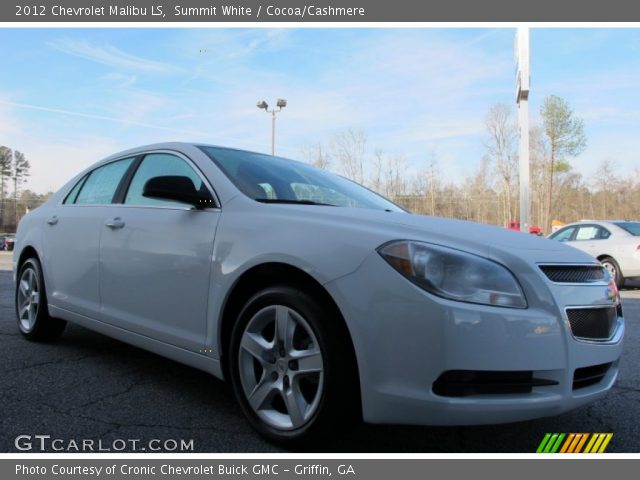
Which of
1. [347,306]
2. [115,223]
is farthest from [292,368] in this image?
[115,223]

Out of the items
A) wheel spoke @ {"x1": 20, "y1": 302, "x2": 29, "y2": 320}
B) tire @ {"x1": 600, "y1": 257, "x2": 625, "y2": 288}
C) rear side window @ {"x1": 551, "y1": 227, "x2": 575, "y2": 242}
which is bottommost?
tire @ {"x1": 600, "y1": 257, "x2": 625, "y2": 288}

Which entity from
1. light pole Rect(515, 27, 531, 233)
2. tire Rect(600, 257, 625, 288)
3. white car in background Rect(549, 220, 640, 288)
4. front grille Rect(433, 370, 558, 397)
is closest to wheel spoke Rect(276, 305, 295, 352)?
front grille Rect(433, 370, 558, 397)

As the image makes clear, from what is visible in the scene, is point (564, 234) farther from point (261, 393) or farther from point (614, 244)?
point (261, 393)

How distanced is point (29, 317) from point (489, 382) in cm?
376

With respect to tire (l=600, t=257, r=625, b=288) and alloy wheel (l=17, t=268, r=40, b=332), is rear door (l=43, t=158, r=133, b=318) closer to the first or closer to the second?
alloy wheel (l=17, t=268, r=40, b=332)

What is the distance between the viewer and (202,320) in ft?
8.34

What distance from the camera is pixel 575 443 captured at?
2.30 metres

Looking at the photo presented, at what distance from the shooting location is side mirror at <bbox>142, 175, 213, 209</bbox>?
2.63 metres

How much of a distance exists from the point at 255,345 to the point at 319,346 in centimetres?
37

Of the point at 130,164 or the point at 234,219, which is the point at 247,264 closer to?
the point at 234,219

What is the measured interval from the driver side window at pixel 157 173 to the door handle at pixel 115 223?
0.44 feet

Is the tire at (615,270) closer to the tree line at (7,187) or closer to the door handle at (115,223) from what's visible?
the door handle at (115,223)

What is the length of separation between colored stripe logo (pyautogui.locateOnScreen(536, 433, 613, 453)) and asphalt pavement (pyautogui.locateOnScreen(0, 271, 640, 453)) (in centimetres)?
4

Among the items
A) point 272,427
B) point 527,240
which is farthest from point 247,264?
point 527,240
